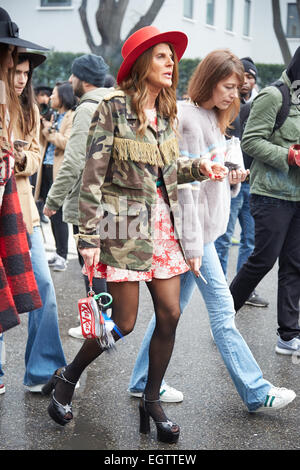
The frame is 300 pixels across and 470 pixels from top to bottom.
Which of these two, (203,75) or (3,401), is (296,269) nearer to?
(203,75)

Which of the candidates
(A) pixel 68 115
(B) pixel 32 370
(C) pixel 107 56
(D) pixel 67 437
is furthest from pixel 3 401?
(C) pixel 107 56

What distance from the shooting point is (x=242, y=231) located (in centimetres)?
644

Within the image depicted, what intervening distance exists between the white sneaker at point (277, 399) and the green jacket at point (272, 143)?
1.42m

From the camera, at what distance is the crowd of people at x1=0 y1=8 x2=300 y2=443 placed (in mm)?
3119

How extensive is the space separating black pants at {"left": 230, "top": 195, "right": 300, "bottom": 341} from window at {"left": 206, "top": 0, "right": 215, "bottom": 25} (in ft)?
77.5

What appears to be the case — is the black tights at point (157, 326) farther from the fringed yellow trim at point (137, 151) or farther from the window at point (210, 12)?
the window at point (210, 12)

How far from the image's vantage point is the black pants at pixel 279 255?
452 centimetres

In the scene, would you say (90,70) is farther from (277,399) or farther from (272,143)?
(277,399)

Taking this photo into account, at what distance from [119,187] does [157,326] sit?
724mm

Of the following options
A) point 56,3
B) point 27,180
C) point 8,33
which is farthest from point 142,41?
point 56,3

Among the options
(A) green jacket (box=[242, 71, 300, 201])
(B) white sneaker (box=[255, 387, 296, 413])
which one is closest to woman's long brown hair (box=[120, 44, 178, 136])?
(A) green jacket (box=[242, 71, 300, 201])

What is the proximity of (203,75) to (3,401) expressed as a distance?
2.15 metres

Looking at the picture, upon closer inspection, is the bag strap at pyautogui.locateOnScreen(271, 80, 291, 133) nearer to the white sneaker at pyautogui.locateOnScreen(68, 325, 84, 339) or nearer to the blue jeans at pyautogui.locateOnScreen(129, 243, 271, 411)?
the blue jeans at pyautogui.locateOnScreen(129, 243, 271, 411)

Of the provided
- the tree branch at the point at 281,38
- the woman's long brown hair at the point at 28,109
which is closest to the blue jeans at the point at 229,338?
the woman's long brown hair at the point at 28,109
